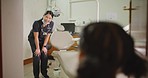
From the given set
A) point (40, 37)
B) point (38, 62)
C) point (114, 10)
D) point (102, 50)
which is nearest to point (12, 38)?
point (40, 37)

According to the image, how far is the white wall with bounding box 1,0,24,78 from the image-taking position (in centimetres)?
254

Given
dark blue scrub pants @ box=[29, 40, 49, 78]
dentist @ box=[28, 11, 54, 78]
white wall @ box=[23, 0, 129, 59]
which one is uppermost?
white wall @ box=[23, 0, 129, 59]

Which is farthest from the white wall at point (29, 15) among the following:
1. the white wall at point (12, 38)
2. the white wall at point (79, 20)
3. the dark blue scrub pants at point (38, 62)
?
the white wall at point (12, 38)

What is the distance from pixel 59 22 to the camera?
19.6 ft

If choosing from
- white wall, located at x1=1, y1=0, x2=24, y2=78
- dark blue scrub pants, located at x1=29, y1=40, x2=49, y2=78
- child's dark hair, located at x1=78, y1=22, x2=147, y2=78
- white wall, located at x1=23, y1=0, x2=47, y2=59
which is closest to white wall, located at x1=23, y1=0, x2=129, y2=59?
white wall, located at x1=23, y1=0, x2=47, y2=59

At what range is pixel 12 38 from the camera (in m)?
2.66

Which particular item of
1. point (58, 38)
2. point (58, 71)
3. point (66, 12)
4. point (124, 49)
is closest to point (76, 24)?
point (66, 12)

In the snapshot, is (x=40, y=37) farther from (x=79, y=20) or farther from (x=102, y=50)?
(x=102, y=50)

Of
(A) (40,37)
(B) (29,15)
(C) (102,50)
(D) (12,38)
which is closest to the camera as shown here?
(C) (102,50)

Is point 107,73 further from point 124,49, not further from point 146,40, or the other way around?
point 146,40

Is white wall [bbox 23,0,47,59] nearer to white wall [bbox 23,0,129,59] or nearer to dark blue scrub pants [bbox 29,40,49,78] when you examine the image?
white wall [bbox 23,0,129,59]

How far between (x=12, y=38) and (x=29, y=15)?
93.6 inches

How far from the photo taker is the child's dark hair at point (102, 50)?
2.05ft

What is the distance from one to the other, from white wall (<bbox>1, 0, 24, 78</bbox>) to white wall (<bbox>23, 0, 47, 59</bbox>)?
2.04 m
